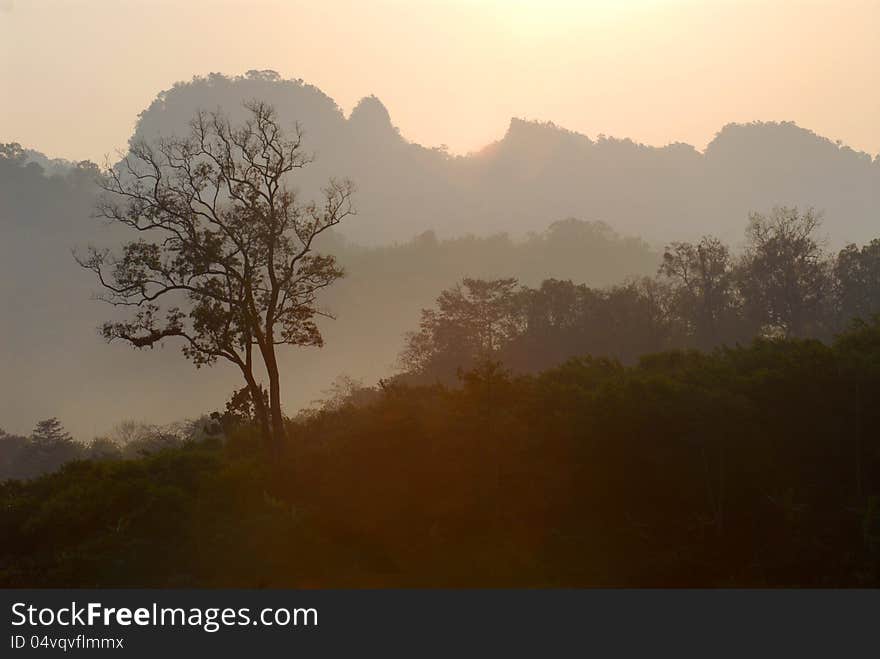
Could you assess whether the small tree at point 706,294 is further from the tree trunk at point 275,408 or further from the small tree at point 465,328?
the tree trunk at point 275,408

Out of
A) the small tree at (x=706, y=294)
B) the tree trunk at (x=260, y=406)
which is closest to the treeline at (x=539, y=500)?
the tree trunk at (x=260, y=406)

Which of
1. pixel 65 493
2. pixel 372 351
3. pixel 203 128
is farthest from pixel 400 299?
pixel 65 493

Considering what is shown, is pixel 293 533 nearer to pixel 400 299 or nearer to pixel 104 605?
pixel 104 605

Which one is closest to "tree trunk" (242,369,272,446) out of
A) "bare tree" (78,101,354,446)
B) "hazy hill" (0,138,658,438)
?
"bare tree" (78,101,354,446)

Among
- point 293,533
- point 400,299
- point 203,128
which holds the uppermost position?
point 400,299

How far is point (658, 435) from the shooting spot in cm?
2605

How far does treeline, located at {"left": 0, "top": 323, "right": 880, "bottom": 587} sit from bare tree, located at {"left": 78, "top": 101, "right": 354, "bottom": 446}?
8.91 metres

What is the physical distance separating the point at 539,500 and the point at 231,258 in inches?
735

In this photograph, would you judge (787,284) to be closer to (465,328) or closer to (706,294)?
(706,294)

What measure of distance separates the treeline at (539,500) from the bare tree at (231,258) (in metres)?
8.91

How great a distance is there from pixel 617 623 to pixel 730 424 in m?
8.92

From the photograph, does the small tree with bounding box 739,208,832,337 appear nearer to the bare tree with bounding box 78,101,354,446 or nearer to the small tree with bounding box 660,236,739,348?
the small tree with bounding box 660,236,739,348

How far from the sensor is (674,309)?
256 ft

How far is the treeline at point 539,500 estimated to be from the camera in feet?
79.3
